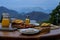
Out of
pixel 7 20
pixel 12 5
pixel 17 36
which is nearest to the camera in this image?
pixel 17 36

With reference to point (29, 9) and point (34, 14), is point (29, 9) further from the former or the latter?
point (34, 14)

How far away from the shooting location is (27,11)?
5180 mm

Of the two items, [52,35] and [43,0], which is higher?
[43,0]

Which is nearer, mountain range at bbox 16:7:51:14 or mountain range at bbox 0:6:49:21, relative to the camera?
mountain range at bbox 0:6:49:21

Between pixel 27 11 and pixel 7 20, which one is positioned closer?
pixel 7 20

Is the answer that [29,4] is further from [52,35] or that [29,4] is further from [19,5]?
[52,35]

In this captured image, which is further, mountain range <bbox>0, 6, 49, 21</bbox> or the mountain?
the mountain

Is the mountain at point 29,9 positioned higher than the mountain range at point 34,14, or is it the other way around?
the mountain at point 29,9

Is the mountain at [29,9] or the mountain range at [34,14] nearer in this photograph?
the mountain range at [34,14]

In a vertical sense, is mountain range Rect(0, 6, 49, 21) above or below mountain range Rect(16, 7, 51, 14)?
below

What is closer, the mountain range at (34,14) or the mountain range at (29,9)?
the mountain range at (34,14)

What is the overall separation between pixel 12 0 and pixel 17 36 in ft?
12.2

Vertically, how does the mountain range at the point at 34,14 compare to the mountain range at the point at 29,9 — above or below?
below

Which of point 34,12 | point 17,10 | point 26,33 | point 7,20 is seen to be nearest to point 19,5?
point 17,10
